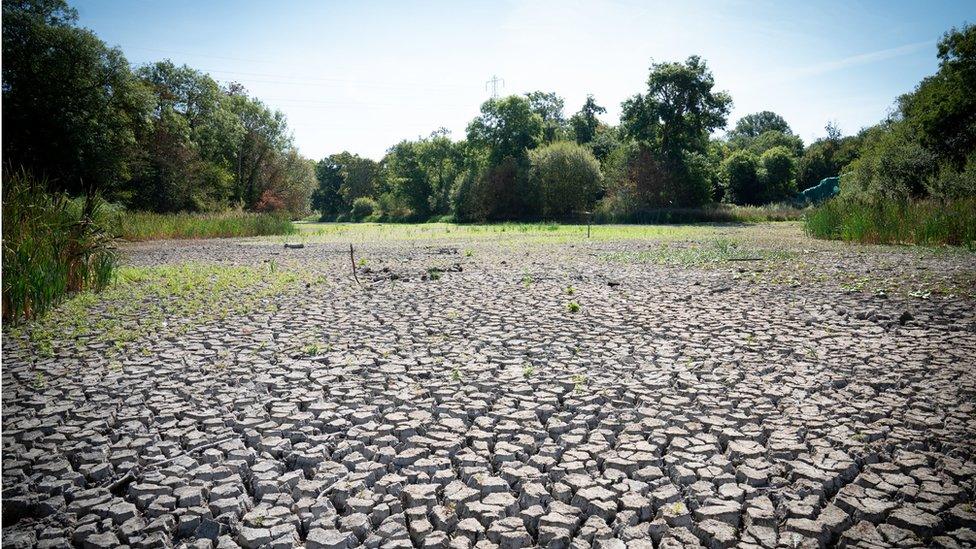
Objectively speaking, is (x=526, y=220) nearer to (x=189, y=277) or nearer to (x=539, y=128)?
(x=539, y=128)

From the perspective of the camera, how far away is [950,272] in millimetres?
9406

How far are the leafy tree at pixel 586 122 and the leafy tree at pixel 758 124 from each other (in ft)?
165

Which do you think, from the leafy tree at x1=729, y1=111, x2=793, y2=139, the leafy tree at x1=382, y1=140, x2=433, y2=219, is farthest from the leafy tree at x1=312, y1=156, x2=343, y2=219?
the leafy tree at x1=729, y1=111, x2=793, y2=139

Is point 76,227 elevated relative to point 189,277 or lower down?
elevated

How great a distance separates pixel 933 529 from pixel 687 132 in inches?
1856

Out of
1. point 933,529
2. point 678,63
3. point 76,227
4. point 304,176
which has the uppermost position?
point 678,63

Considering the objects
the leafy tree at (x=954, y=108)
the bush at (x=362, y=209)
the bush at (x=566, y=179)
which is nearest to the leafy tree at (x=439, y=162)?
the bush at (x=362, y=209)

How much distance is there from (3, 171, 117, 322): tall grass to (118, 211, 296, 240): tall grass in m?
14.2

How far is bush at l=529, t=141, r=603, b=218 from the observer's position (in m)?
44.6

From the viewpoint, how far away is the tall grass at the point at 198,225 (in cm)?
2288

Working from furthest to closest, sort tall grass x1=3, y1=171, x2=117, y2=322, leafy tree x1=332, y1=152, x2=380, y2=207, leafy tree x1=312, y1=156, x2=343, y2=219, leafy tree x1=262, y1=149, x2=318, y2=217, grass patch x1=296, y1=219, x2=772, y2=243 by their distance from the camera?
1. leafy tree x1=312, y1=156, x2=343, y2=219
2. leafy tree x1=332, y1=152, x2=380, y2=207
3. leafy tree x1=262, y1=149, x2=318, y2=217
4. grass patch x1=296, y1=219, x2=772, y2=243
5. tall grass x1=3, y1=171, x2=117, y2=322

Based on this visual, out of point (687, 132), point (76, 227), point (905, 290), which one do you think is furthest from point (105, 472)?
point (687, 132)

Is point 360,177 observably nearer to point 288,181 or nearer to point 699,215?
point 288,181

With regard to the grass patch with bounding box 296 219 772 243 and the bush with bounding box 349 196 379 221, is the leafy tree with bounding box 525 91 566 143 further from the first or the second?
the grass patch with bounding box 296 219 772 243
